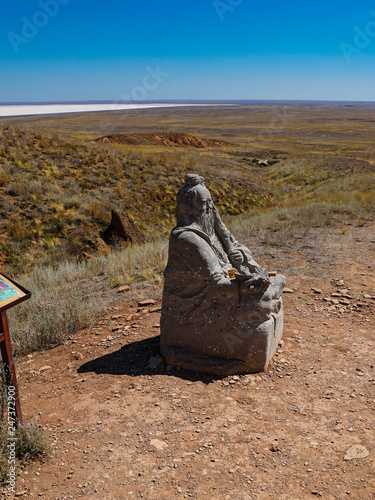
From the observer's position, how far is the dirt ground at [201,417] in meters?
2.88

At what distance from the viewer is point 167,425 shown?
3527 millimetres

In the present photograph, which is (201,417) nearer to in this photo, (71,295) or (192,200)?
(192,200)

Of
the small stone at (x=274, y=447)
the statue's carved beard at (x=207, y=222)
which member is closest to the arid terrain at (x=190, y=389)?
the small stone at (x=274, y=447)

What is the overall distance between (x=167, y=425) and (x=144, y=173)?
1675 centimetres

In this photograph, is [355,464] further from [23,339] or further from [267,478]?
[23,339]

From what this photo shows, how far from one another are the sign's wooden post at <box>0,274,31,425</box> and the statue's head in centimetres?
195

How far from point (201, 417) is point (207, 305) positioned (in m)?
1.14

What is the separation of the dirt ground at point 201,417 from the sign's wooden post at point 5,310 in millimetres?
689

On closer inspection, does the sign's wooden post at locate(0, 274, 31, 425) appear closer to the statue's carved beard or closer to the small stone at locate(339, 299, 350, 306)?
the statue's carved beard

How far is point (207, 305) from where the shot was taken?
422cm

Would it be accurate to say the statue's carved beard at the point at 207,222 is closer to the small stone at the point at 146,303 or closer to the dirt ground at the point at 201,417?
the dirt ground at the point at 201,417

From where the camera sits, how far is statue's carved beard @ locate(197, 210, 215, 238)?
4301mm

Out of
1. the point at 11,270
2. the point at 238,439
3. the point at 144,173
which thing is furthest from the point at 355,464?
the point at 144,173

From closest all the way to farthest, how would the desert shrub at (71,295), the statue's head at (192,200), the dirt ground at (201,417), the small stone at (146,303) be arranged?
the dirt ground at (201,417), the statue's head at (192,200), the desert shrub at (71,295), the small stone at (146,303)
